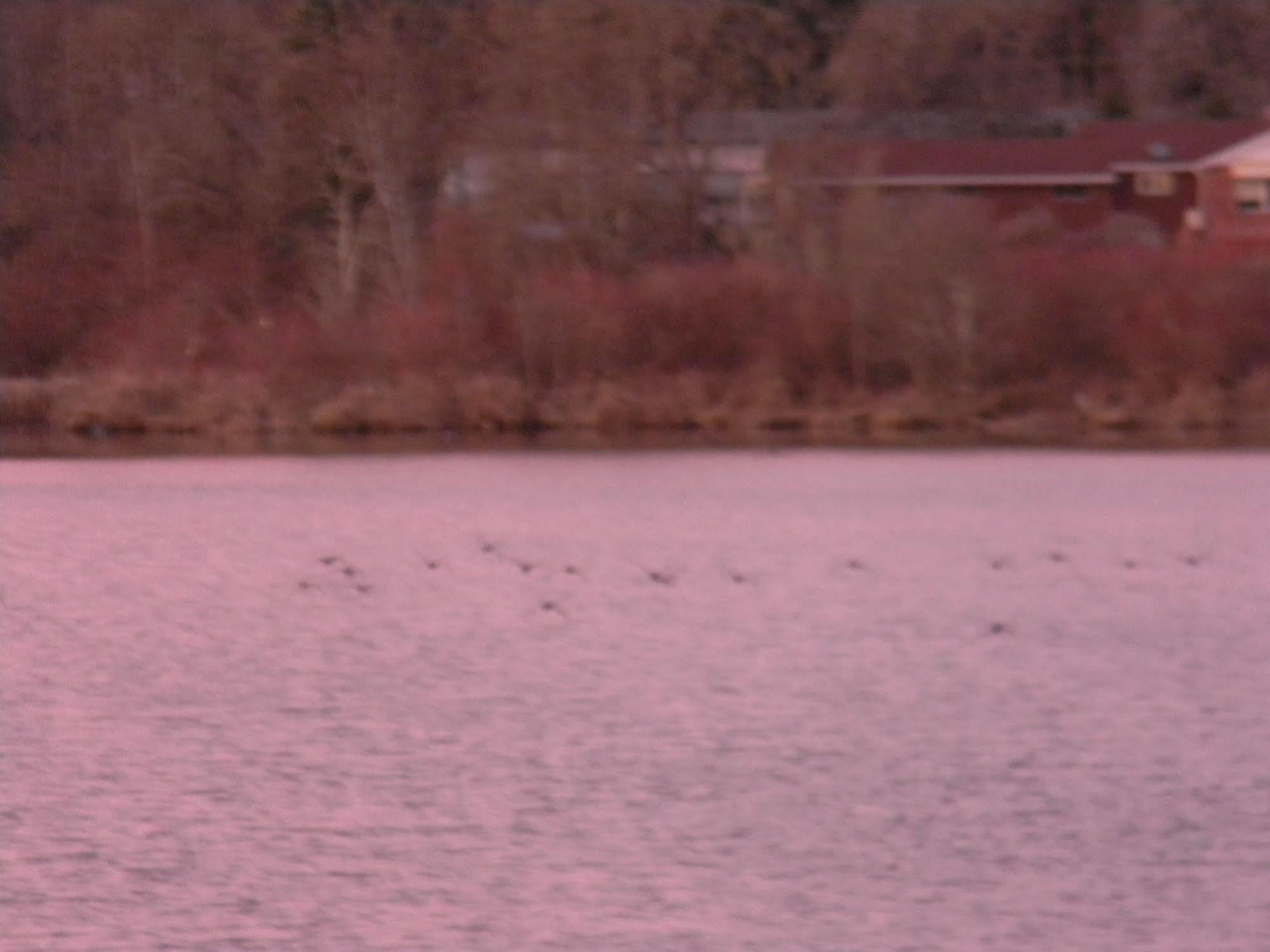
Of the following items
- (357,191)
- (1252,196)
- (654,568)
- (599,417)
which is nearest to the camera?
(654,568)

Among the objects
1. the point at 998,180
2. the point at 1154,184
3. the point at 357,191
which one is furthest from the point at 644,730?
the point at 1154,184

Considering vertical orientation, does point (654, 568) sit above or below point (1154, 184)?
below

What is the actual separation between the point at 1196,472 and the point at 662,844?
20448 millimetres

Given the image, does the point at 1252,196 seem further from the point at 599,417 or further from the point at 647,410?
the point at 599,417

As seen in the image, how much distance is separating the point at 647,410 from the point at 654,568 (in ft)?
55.7

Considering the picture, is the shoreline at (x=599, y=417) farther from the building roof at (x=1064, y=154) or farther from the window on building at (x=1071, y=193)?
the window on building at (x=1071, y=193)

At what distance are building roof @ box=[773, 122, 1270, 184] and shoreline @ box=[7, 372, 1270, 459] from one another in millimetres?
16183

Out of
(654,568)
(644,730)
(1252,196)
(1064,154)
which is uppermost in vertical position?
(1064,154)

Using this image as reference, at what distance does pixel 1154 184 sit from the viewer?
5781 cm

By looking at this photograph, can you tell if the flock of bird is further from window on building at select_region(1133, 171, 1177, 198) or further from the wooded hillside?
window on building at select_region(1133, 171, 1177, 198)

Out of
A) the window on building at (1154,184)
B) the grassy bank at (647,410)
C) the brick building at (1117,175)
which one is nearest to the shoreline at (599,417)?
the grassy bank at (647,410)

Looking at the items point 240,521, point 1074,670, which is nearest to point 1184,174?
point 240,521

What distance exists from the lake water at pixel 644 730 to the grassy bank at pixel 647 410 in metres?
10.4

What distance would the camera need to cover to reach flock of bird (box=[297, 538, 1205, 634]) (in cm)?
2211
